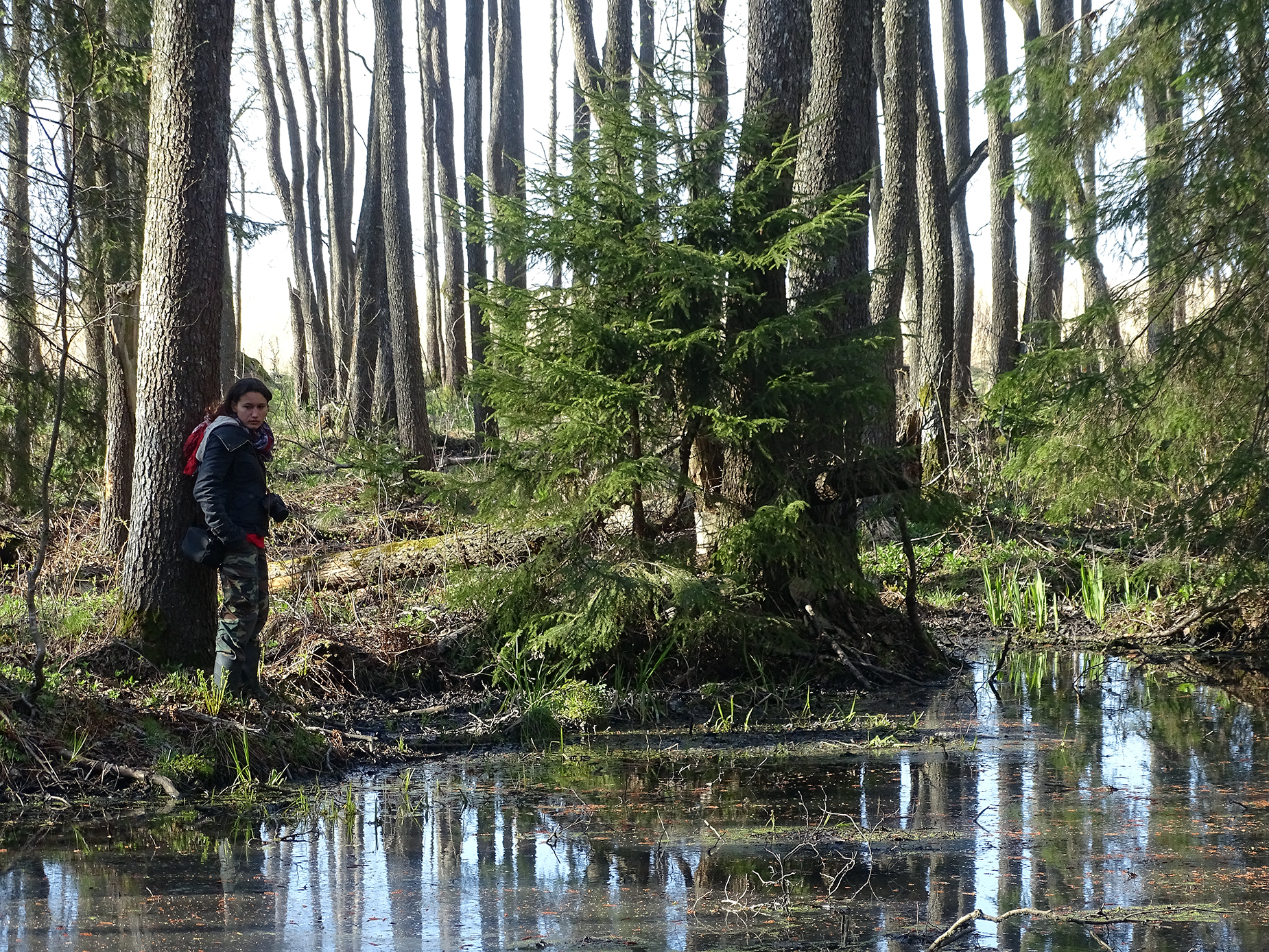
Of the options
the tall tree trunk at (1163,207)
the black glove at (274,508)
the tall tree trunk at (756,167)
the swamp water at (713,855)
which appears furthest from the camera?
the tall tree trunk at (1163,207)

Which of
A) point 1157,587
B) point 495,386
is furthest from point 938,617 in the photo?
point 495,386

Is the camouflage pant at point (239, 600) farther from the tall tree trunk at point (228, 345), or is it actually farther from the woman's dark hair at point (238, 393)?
the tall tree trunk at point (228, 345)

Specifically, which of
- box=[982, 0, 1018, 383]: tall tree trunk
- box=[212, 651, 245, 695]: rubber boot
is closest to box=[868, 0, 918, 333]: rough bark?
box=[982, 0, 1018, 383]: tall tree trunk

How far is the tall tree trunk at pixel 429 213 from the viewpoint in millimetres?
31109

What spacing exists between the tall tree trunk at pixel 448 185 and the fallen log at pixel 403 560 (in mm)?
10161

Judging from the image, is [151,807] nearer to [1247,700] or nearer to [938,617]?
[1247,700]

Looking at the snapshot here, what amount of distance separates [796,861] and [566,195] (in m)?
5.40

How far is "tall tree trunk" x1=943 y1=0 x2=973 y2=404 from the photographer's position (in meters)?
A: 21.0

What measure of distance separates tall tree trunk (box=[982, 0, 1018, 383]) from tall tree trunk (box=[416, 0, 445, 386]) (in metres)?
12.6

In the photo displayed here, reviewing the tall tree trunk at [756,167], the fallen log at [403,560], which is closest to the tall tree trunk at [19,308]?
the fallen log at [403,560]

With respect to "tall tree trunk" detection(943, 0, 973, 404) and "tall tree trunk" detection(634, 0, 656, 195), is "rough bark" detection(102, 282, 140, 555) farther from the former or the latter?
"tall tree trunk" detection(943, 0, 973, 404)

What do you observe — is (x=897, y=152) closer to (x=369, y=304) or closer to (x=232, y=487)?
(x=369, y=304)

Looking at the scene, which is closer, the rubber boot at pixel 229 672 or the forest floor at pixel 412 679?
the forest floor at pixel 412 679

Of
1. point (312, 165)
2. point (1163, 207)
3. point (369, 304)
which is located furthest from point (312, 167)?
point (1163, 207)
